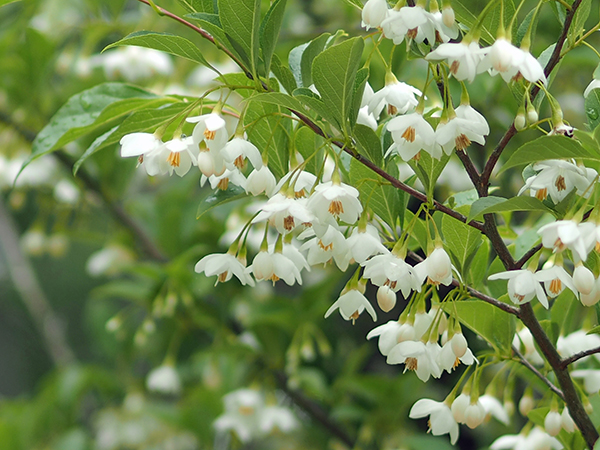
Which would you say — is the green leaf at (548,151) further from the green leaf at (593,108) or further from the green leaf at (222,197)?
the green leaf at (222,197)

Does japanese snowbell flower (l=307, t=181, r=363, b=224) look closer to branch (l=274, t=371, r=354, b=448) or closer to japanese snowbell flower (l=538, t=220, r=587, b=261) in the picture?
japanese snowbell flower (l=538, t=220, r=587, b=261)

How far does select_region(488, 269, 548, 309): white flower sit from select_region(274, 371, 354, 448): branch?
1146 millimetres

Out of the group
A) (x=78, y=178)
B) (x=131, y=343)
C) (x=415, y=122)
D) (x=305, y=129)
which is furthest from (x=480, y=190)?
(x=131, y=343)

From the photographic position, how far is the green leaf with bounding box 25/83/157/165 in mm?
759

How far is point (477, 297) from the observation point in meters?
0.65

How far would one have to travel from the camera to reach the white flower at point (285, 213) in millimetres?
548

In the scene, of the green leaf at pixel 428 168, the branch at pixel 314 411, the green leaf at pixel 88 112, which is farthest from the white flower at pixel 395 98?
the branch at pixel 314 411

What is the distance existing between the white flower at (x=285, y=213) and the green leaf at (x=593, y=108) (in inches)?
11.6

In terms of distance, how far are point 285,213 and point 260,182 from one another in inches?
2.3

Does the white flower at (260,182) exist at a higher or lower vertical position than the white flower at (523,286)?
higher

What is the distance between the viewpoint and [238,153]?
0.57 metres

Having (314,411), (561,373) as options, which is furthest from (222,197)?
(314,411)

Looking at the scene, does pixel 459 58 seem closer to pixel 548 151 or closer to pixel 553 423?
pixel 548 151

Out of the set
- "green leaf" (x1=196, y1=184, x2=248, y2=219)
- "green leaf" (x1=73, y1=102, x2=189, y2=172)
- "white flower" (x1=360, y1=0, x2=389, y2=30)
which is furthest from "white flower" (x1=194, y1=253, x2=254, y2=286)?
"white flower" (x1=360, y1=0, x2=389, y2=30)
